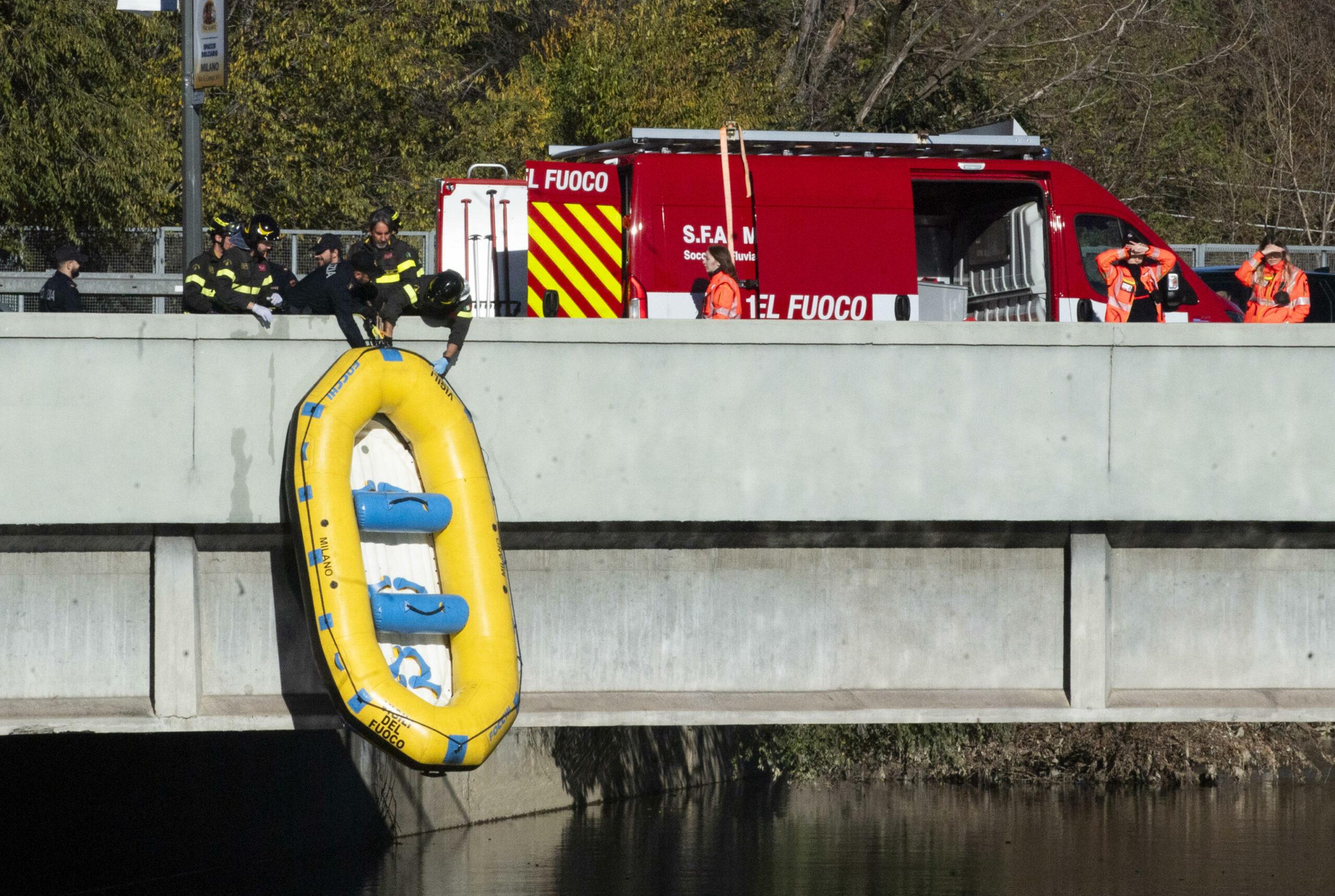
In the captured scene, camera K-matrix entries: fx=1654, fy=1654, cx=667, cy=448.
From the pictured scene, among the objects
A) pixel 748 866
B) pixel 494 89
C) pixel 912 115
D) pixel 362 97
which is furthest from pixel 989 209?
pixel 494 89

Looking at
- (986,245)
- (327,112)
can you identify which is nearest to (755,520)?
(986,245)

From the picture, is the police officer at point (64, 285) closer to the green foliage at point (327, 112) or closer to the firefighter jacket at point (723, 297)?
the firefighter jacket at point (723, 297)

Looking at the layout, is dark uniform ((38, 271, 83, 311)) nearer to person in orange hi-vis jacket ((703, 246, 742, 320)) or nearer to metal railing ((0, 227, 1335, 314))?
person in orange hi-vis jacket ((703, 246, 742, 320))

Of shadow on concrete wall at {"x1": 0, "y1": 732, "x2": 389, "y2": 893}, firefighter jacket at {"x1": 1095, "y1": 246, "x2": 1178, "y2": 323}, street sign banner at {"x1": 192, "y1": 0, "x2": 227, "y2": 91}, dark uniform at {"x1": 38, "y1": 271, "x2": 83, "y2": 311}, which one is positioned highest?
street sign banner at {"x1": 192, "y1": 0, "x2": 227, "y2": 91}

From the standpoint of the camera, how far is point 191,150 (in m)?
11.3

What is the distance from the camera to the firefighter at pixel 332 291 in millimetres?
8781

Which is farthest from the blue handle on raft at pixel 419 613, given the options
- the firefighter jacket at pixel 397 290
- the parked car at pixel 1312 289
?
the parked car at pixel 1312 289

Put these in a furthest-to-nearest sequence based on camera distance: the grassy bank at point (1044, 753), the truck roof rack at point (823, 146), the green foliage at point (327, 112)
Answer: the grassy bank at point (1044, 753)
the green foliage at point (327, 112)
the truck roof rack at point (823, 146)

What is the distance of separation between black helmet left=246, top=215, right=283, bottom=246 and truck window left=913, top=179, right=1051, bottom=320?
6016mm

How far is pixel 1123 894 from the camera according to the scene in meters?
26.8

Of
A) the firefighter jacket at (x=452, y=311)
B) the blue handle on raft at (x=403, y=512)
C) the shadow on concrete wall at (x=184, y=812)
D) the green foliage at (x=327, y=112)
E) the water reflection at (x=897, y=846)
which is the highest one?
the green foliage at (x=327, y=112)

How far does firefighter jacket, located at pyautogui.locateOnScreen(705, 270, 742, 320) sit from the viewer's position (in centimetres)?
1227

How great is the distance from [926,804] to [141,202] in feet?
63.9

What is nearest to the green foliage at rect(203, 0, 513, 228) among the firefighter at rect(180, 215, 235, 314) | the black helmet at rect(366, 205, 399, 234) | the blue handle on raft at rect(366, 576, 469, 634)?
the firefighter at rect(180, 215, 235, 314)
